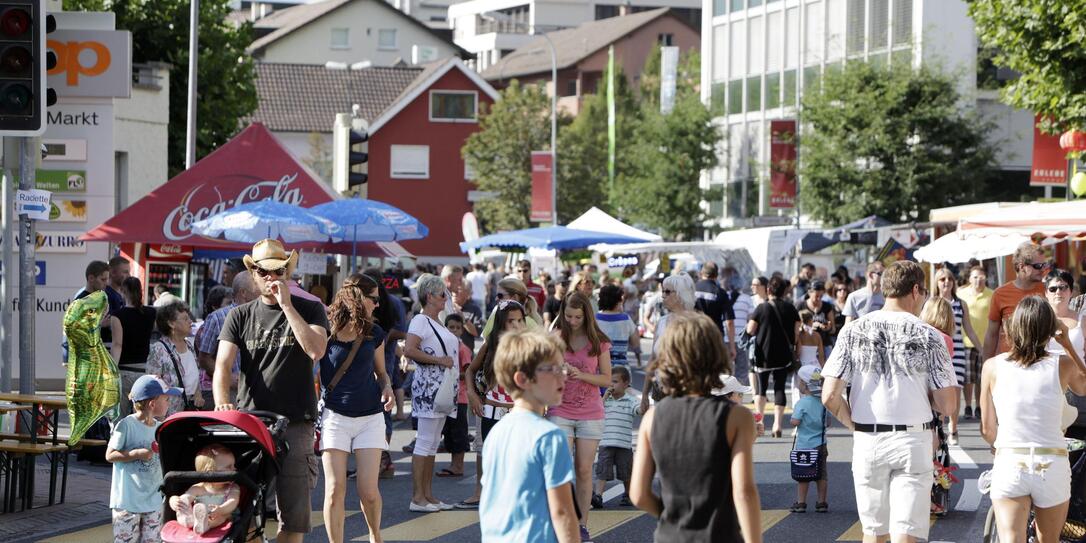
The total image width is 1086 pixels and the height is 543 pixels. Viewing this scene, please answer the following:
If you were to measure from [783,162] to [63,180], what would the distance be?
25562 mm

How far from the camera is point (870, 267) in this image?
691 inches

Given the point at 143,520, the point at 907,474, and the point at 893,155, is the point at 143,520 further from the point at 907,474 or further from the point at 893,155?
the point at 893,155

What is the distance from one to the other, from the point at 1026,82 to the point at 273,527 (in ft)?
58.8

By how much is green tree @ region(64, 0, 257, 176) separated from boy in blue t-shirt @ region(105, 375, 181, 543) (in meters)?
27.2

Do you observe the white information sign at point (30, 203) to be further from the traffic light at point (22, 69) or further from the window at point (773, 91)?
the window at point (773, 91)

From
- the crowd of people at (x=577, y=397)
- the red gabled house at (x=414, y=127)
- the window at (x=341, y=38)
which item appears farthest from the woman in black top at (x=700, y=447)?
the window at (x=341, y=38)

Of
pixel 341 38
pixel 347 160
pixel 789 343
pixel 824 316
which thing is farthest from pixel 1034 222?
pixel 341 38

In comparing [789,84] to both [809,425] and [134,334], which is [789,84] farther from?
[809,425]

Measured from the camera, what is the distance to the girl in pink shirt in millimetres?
10047

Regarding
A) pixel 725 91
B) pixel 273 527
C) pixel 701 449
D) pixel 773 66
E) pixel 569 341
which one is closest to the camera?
pixel 701 449

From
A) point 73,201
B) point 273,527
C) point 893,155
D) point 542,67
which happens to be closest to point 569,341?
point 273,527

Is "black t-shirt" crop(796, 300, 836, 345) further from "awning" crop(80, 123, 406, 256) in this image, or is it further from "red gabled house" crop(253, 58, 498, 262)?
"red gabled house" crop(253, 58, 498, 262)

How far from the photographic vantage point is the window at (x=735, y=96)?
55844mm

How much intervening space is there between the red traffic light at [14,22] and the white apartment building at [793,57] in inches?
1283
